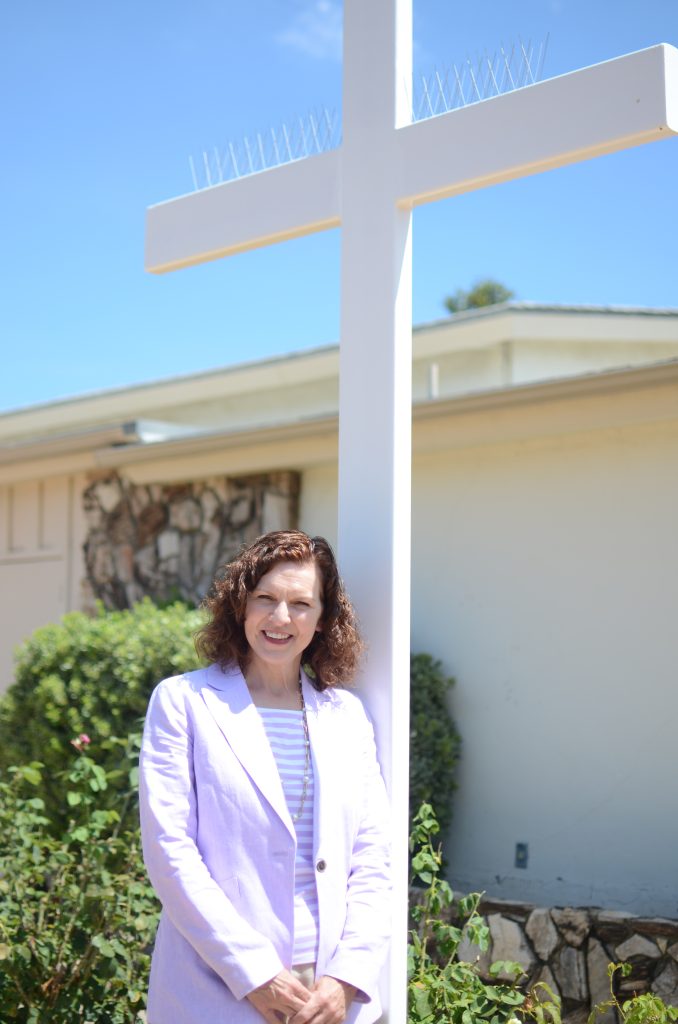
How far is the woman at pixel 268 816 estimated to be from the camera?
8.31 feet

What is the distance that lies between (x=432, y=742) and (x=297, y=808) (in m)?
3.55

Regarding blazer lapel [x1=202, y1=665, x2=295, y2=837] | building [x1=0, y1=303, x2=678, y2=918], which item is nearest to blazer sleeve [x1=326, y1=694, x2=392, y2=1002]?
blazer lapel [x1=202, y1=665, x2=295, y2=837]

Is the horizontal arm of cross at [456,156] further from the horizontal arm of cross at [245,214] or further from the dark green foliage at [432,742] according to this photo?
the dark green foliage at [432,742]

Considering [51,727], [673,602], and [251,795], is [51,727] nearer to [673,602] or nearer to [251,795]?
[673,602]

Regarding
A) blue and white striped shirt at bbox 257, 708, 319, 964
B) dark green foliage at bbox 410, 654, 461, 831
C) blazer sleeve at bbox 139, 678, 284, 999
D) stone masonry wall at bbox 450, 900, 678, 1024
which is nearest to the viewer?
blazer sleeve at bbox 139, 678, 284, 999

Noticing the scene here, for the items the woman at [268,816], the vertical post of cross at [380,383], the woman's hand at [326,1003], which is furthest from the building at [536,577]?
the woman's hand at [326,1003]

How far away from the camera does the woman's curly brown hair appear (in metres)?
2.92

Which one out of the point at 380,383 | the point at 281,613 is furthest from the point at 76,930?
the point at 380,383

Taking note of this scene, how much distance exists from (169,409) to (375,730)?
11.5m

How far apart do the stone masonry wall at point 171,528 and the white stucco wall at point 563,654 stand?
4.92 ft

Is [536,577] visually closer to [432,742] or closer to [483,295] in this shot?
[432,742]

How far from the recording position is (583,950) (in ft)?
15.3

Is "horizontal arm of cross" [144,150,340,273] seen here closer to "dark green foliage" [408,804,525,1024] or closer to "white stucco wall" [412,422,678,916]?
"dark green foliage" [408,804,525,1024]

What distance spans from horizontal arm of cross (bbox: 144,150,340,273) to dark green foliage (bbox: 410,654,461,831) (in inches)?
127
